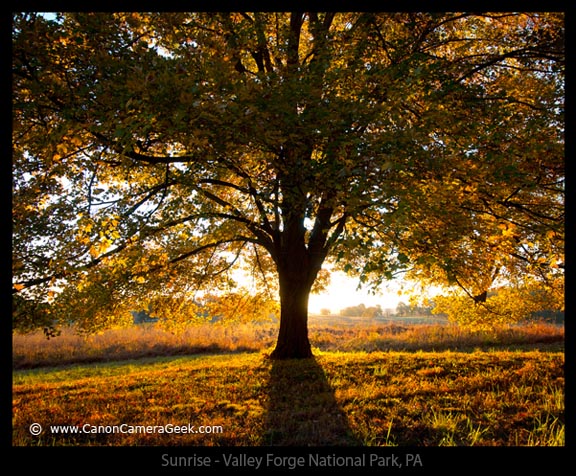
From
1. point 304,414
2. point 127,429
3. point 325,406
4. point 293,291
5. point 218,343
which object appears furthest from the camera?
point 218,343

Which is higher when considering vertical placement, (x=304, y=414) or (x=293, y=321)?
(x=293, y=321)

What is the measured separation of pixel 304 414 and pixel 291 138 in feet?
15.8

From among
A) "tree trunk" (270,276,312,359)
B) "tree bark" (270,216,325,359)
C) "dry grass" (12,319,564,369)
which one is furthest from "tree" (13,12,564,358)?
"dry grass" (12,319,564,369)

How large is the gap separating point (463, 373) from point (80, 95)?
9.87 m

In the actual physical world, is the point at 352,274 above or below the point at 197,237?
below

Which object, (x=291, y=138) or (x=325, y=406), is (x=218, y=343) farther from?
(x=291, y=138)

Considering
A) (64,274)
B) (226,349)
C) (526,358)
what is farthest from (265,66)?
(226,349)

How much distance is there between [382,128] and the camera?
7473 millimetres

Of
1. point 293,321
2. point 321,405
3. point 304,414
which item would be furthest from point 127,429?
point 293,321

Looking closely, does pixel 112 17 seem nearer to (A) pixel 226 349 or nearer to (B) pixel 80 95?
(B) pixel 80 95

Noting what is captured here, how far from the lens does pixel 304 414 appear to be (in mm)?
6195

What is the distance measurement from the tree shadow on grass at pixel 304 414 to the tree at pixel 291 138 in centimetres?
229

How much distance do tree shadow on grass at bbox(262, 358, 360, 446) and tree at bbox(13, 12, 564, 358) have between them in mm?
2292

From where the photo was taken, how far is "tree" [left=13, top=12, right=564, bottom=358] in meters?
6.15
